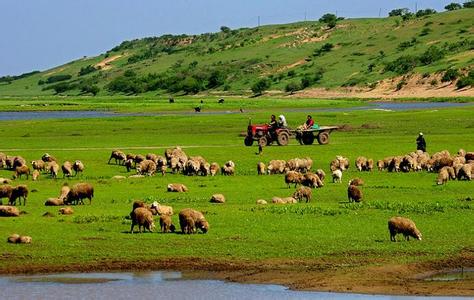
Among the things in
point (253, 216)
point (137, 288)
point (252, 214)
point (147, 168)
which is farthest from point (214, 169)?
point (137, 288)

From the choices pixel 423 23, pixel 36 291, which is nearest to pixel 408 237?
pixel 36 291

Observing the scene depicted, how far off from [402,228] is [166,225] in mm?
5595

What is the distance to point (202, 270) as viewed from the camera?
21812 mm

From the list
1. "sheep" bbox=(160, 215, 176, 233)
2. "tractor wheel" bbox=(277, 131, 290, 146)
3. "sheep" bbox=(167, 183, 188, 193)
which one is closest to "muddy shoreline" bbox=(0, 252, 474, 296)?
"sheep" bbox=(160, 215, 176, 233)

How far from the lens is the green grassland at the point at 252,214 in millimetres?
22812

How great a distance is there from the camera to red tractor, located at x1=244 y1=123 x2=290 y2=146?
4869 cm

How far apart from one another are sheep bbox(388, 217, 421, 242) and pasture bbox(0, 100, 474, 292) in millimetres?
217

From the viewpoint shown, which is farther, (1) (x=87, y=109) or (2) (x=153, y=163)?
(1) (x=87, y=109)

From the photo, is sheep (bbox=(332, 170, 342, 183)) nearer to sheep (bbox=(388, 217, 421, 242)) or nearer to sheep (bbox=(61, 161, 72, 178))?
sheep (bbox=(61, 161, 72, 178))

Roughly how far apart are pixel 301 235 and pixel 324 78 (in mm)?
112925

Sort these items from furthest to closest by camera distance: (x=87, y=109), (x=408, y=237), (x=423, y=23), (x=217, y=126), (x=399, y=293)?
(x=423, y=23)
(x=87, y=109)
(x=217, y=126)
(x=408, y=237)
(x=399, y=293)

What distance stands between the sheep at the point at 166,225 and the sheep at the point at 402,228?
5226 mm

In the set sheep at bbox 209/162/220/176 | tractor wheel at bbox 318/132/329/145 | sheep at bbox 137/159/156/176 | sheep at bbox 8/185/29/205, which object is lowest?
tractor wheel at bbox 318/132/329/145

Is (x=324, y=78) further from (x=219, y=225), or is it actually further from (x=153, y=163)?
(x=219, y=225)
